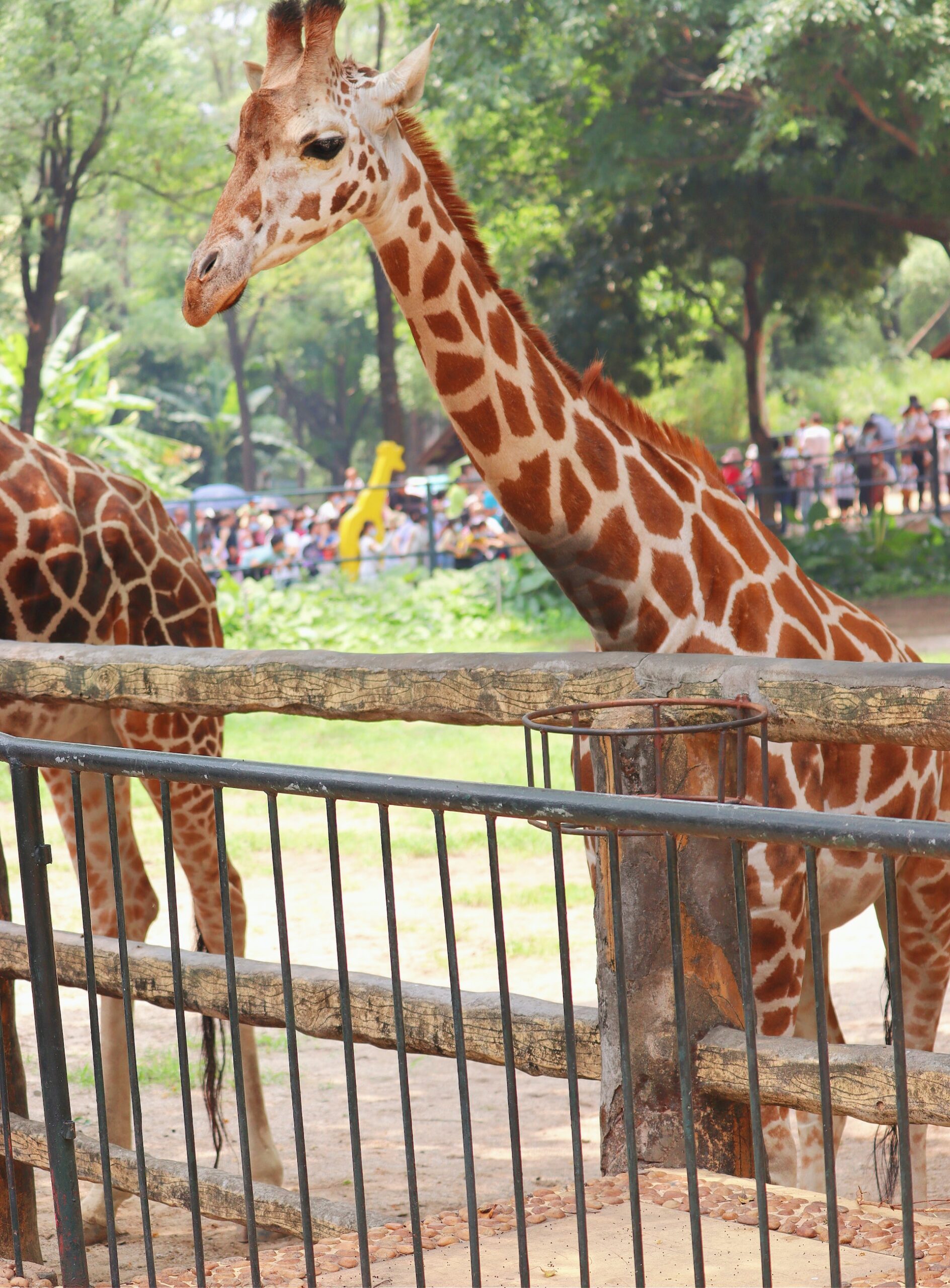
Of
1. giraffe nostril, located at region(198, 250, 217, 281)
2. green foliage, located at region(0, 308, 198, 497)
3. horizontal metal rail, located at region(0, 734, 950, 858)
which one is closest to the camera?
horizontal metal rail, located at region(0, 734, 950, 858)

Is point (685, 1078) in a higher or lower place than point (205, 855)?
higher

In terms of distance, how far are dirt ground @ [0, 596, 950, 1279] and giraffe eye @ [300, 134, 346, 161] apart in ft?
8.12

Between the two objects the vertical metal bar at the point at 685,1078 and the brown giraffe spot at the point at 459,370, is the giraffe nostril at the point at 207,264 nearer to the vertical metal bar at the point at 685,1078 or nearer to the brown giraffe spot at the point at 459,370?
the brown giraffe spot at the point at 459,370

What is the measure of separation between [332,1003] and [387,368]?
26.8m

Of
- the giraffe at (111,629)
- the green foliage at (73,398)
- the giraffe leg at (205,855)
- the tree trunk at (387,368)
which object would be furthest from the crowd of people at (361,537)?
the giraffe leg at (205,855)

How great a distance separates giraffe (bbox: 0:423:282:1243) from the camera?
4660 millimetres

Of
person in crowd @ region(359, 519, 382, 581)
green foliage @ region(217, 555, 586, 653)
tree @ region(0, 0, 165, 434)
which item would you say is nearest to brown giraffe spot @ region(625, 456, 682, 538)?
green foliage @ region(217, 555, 586, 653)

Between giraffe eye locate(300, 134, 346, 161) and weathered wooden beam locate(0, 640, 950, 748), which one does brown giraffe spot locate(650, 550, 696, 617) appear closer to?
weathered wooden beam locate(0, 640, 950, 748)

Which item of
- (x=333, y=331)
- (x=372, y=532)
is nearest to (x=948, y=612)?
(x=372, y=532)

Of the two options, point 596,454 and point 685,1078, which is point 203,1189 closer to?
point 685,1078

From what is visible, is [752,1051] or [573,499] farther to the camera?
[573,499]

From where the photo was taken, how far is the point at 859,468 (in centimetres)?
2102

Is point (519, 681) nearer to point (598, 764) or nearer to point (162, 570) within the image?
point (598, 764)

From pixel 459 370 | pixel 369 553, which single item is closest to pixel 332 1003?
pixel 459 370
